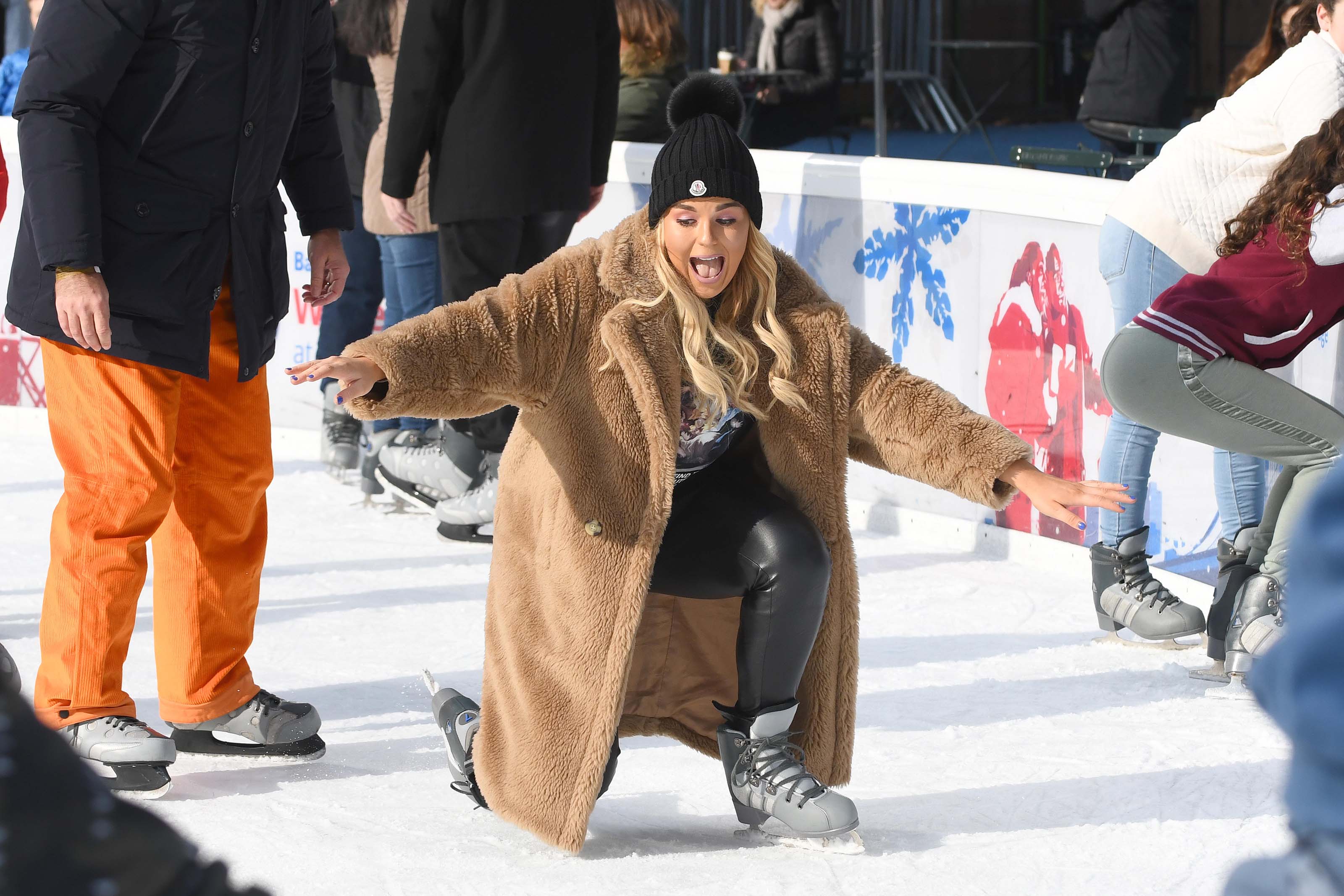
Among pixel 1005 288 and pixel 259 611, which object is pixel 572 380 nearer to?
pixel 259 611

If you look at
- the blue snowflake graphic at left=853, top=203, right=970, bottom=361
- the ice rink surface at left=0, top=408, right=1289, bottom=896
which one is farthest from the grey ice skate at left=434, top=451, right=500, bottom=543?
the blue snowflake graphic at left=853, top=203, right=970, bottom=361

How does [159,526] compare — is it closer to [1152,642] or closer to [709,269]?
[709,269]

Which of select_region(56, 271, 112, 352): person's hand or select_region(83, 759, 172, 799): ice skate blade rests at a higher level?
select_region(56, 271, 112, 352): person's hand

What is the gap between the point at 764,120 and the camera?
340 inches

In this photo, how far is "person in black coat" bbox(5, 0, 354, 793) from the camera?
2520 mm

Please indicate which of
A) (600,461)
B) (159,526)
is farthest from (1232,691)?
(159,526)

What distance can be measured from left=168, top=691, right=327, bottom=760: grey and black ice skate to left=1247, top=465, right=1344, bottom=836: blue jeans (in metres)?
2.43

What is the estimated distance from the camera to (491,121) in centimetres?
448

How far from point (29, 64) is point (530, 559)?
1110mm

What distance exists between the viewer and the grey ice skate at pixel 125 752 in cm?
268

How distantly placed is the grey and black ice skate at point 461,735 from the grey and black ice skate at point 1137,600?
1.66 meters

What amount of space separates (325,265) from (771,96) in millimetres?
5814

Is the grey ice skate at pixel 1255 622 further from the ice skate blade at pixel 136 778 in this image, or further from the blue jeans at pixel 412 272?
the blue jeans at pixel 412 272

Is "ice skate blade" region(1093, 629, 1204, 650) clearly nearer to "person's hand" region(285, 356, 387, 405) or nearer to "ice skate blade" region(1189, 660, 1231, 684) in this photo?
"ice skate blade" region(1189, 660, 1231, 684)
